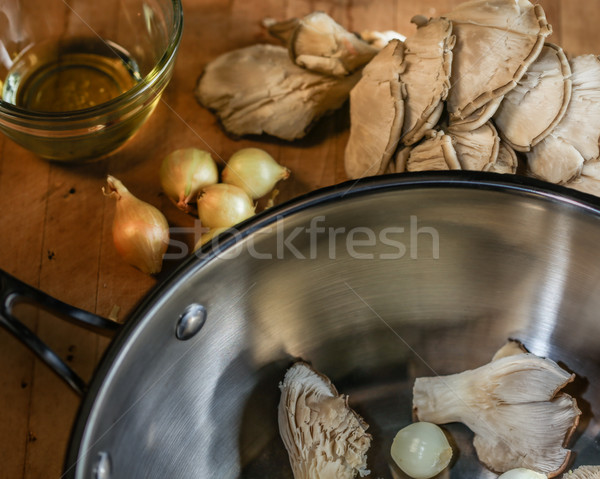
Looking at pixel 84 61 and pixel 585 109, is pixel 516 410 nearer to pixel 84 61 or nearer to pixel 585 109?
A: pixel 585 109

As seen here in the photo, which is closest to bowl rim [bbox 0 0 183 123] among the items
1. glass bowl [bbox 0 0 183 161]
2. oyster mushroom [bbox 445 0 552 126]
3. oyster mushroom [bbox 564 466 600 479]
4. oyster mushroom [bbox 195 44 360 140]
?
glass bowl [bbox 0 0 183 161]

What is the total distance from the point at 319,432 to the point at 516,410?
20 cm

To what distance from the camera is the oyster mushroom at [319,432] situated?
29.6 inches

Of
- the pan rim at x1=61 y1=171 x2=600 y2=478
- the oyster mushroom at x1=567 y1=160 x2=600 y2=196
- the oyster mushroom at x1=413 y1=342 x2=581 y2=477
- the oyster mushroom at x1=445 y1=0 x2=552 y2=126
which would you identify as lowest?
the oyster mushroom at x1=413 y1=342 x2=581 y2=477

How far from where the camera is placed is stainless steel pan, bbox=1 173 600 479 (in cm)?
71

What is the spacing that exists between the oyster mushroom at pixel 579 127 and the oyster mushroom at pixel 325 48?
257 mm

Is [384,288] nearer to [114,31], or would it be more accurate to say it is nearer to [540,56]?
[540,56]

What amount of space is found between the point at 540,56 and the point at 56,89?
2.02 feet

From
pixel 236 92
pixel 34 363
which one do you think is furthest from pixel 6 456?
pixel 236 92

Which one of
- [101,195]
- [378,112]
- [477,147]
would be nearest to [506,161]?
[477,147]

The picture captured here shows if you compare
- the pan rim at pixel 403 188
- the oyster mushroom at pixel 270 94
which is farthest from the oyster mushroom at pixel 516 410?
the oyster mushroom at pixel 270 94

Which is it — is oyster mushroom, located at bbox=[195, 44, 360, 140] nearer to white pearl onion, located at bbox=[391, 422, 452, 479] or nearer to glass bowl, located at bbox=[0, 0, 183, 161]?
glass bowl, located at bbox=[0, 0, 183, 161]

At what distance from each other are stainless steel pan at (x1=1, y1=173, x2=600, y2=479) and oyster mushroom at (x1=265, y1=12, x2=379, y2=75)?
29 cm

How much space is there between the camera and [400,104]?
87 centimetres
